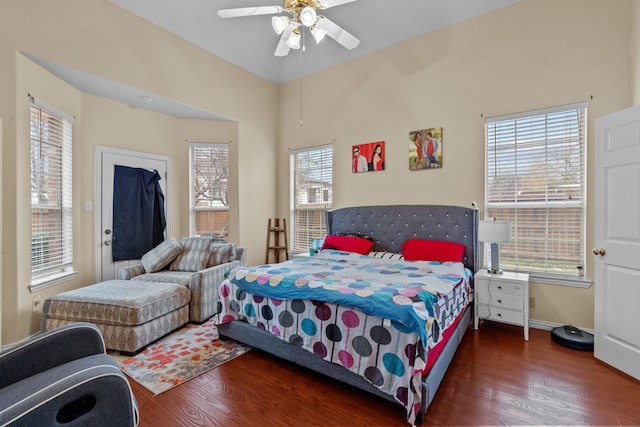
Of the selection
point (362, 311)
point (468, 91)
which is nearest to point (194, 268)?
point (362, 311)

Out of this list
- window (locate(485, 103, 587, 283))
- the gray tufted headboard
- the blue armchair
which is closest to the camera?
the blue armchair

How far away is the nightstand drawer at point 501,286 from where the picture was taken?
9.80 ft

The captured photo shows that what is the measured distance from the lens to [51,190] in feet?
11.0

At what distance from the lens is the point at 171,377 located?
2334 millimetres

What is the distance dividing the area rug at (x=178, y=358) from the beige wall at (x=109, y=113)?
→ 134 cm

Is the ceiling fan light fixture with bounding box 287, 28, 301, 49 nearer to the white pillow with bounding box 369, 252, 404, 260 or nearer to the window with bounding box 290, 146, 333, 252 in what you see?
the window with bounding box 290, 146, 333, 252

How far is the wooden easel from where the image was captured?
5348mm

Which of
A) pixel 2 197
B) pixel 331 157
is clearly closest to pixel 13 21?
pixel 2 197

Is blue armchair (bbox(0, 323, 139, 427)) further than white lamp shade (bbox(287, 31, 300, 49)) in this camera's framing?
No

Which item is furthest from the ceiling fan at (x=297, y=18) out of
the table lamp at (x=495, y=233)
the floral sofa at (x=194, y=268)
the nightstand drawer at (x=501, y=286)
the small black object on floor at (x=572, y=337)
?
the small black object on floor at (x=572, y=337)

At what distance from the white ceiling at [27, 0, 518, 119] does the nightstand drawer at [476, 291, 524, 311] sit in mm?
3126

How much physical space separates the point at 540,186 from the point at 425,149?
1.35 meters

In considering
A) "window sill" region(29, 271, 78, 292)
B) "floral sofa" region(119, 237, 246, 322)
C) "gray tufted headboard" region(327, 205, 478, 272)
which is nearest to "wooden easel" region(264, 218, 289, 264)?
"gray tufted headboard" region(327, 205, 478, 272)

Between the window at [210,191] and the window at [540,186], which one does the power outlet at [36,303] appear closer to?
the window at [210,191]
